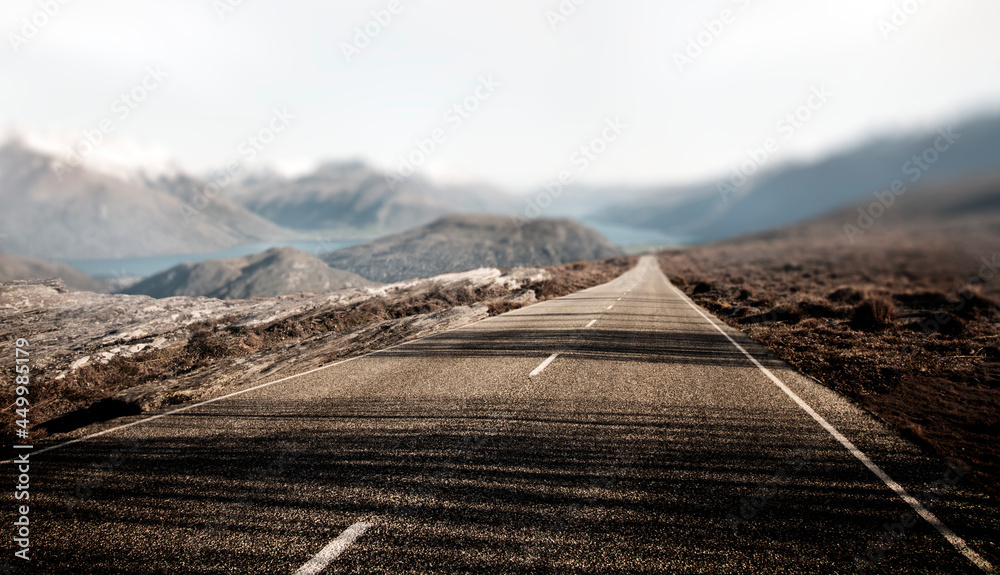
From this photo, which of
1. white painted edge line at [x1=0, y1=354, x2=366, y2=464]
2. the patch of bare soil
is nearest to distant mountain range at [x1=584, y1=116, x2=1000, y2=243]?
the patch of bare soil

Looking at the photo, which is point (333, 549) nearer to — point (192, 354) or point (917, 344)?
point (192, 354)

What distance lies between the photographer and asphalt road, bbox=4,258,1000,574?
118 inches

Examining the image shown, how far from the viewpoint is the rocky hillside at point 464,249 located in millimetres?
34938

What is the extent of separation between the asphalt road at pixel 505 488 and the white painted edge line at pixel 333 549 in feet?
0.05

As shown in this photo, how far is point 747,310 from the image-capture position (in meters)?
16.9

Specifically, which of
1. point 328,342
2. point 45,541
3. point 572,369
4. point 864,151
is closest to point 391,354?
point 328,342

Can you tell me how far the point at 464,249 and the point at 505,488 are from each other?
52.9m

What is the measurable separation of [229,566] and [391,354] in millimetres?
6807

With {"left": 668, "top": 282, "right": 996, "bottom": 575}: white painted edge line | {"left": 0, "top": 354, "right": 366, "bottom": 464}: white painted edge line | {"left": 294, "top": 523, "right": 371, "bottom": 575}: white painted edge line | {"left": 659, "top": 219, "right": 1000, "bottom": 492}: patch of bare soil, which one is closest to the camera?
{"left": 294, "top": 523, "right": 371, "bottom": 575}: white painted edge line

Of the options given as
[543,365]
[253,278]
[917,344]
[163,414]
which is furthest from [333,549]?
[253,278]

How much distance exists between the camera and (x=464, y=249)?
5597cm

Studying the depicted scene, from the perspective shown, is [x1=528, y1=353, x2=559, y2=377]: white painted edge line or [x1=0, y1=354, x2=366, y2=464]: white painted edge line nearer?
[x1=0, y1=354, x2=366, y2=464]: white painted edge line

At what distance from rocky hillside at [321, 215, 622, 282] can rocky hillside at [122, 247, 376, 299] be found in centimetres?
278

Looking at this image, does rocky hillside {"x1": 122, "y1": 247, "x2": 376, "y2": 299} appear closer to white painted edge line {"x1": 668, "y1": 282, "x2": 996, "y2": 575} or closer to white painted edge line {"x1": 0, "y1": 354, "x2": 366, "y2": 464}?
white painted edge line {"x1": 0, "y1": 354, "x2": 366, "y2": 464}
